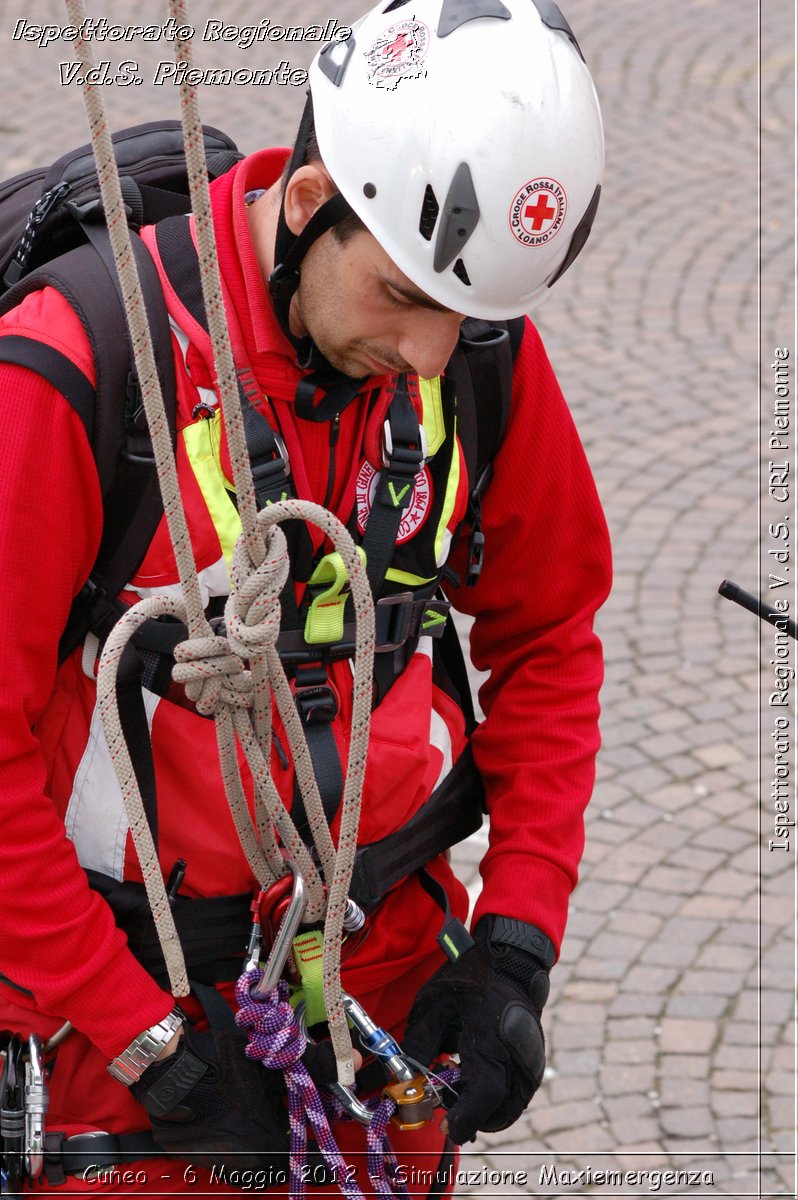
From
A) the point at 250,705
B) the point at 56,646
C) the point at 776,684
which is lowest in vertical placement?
the point at 776,684

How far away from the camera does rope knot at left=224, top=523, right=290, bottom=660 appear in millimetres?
1873

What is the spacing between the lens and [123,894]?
2.16 m

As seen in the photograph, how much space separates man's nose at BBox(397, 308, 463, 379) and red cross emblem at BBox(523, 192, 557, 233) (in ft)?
0.61

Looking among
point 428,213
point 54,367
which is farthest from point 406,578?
point 54,367

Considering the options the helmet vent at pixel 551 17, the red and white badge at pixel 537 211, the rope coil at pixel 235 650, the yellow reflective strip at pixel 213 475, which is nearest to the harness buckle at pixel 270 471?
the yellow reflective strip at pixel 213 475

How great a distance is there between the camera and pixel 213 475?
2.03m

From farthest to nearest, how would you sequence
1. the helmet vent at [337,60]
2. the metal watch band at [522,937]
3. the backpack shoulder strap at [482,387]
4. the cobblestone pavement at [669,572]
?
1. the cobblestone pavement at [669,572]
2. the metal watch band at [522,937]
3. the backpack shoulder strap at [482,387]
4. the helmet vent at [337,60]

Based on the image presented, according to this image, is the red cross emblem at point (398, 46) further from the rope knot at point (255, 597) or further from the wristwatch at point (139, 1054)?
the wristwatch at point (139, 1054)

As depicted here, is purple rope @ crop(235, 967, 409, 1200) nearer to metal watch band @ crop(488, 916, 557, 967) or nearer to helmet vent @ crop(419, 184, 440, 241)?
metal watch band @ crop(488, 916, 557, 967)

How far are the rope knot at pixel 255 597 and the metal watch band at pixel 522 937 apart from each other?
0.80 meters

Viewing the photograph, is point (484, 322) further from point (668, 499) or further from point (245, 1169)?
point (668, 499)

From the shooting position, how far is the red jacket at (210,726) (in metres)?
1.90

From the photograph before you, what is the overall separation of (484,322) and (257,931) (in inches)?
38.7

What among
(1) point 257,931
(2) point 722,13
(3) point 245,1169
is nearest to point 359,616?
(1) point 257,931
